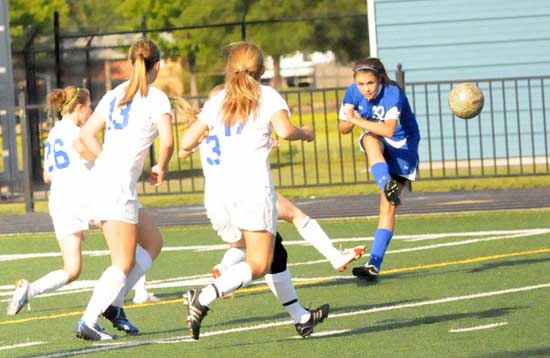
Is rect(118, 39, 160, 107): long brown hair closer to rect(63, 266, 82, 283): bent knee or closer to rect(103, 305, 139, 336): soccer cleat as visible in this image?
rect(103, 305, 139, 336): soccer cleat

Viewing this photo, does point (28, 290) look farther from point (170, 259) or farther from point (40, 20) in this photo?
point (40, 20)

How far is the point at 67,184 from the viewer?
1102 centimetres

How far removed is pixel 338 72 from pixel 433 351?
103ft

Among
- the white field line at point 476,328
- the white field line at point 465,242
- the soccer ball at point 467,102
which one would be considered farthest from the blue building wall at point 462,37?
the white field line at point 476,328

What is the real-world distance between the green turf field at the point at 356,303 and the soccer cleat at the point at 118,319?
0.31 feet

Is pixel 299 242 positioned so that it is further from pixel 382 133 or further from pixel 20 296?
pixel 20 296

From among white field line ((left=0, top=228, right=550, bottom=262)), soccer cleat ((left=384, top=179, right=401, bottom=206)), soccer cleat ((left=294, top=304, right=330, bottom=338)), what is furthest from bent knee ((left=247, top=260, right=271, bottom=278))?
white field line ((left=0, top=228, right=550, bottom=262))

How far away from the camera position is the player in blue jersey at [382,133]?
12.1 meters

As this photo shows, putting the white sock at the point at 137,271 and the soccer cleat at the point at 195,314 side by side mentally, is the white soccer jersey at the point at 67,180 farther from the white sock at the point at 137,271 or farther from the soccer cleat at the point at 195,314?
the soccer cleat at the point at 195,314

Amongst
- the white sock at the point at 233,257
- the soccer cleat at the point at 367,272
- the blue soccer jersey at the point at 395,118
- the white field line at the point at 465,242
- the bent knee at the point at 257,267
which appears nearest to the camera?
the bent knee at the point at 257,267

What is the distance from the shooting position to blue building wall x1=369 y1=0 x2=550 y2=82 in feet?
75.6

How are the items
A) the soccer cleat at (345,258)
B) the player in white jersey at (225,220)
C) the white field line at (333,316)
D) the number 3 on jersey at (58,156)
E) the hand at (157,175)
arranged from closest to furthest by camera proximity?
the hand at (157,175)
the white field line at (333,316)
the player in white jersey at (225,220)
the number 3 on jersey at (58,156)
the soccer cleat at (345,258)

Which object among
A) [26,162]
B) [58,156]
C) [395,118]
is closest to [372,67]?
[395,118]

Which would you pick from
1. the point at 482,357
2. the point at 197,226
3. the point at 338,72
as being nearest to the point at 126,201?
the point at 482,357
